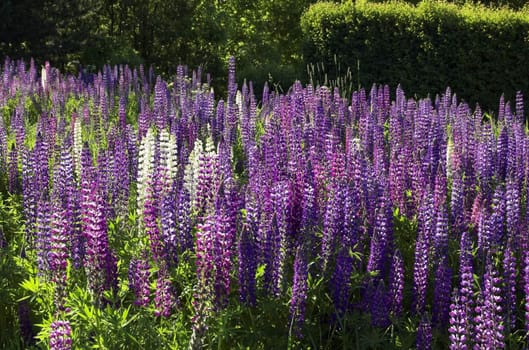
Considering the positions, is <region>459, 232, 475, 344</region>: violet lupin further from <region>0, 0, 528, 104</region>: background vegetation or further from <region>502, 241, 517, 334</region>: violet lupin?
<region>0, 0, 528, 104</region>: background vegetation

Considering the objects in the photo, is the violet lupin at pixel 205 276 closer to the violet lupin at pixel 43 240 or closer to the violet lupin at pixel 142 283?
the violet lupin at pixel 142 283

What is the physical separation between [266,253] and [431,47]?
13.1m

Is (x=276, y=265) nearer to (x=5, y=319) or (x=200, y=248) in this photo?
(x=200, y=248)

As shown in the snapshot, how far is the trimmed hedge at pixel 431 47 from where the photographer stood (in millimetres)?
16156

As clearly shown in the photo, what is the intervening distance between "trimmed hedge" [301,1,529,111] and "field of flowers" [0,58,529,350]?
10494 mm

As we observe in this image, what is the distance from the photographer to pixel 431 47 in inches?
648

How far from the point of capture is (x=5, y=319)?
468cm

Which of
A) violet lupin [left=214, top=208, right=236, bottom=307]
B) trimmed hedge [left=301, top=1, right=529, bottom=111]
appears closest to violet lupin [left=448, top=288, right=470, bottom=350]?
violet lupin [left=214, top=208, right=236, bottom=307]

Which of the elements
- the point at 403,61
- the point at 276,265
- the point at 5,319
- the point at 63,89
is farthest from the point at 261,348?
the point at 403,61

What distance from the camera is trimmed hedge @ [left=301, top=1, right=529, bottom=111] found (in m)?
16.2

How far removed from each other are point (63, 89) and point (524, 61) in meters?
9.95

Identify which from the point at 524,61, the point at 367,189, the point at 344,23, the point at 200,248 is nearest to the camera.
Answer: the point at 200,248

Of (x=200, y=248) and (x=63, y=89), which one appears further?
(x=63, y=89)

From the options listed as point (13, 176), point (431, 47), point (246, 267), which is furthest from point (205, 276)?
point (431, 47)
